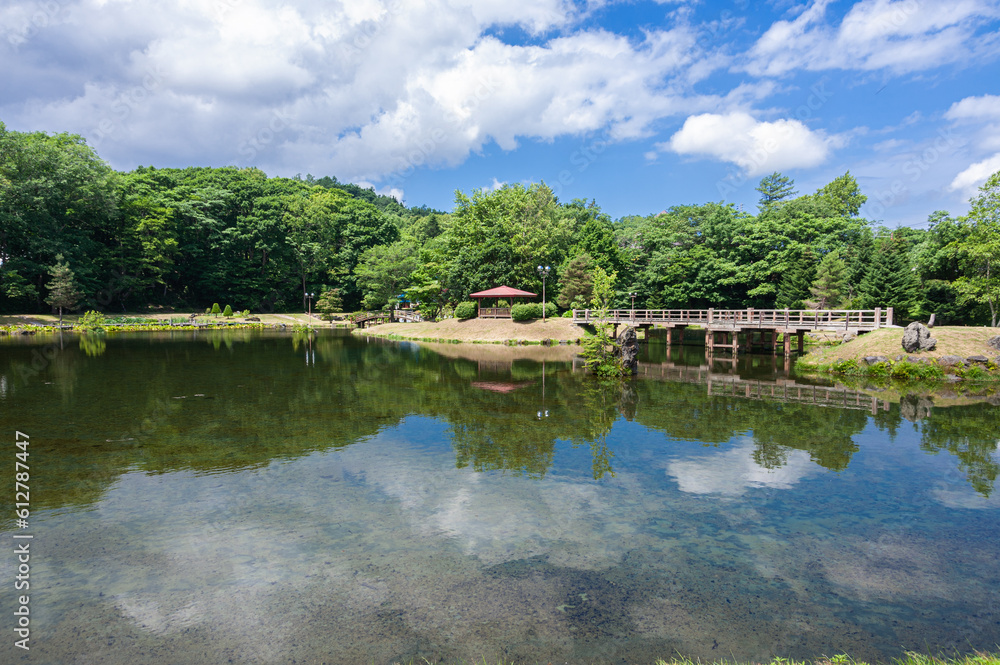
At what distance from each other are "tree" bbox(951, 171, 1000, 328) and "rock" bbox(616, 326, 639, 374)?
2641cm

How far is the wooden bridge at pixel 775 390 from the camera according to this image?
18.0 m

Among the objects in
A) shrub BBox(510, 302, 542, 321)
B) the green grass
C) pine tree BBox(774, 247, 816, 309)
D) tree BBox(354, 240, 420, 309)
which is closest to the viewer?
the green grass

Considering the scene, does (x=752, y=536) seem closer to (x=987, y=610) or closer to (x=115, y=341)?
(x=987, y=610)

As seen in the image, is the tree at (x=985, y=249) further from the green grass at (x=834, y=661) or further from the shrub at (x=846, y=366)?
the green grass at (x=834, y=661)

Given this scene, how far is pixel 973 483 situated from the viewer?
10102 millimetres

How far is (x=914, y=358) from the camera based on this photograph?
23.4 m

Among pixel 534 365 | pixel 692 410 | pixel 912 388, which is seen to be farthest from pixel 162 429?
pixel 912 388

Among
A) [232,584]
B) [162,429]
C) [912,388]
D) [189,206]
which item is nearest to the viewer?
[232,584]

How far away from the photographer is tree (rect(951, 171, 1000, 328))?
32.8 metres

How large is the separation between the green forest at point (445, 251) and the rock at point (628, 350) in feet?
24.2

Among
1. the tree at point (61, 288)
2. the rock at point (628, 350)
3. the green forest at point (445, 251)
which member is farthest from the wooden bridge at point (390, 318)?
the rock at point (628, 350)

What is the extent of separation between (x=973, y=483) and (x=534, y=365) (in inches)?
793

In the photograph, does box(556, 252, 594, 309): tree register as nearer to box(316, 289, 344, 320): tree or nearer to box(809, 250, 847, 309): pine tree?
box(809, 250, 847, 309): pine tree

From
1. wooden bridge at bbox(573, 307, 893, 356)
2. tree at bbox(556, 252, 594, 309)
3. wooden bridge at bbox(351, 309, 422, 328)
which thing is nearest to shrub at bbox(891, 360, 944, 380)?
wooden bridge at bbox(573, 307, 893, 356)
